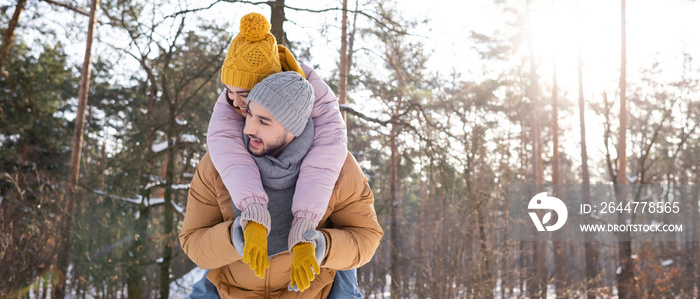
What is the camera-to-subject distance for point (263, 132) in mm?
1825

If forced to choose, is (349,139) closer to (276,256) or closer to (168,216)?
(168,216)

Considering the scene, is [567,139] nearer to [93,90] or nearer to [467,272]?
[467,272]

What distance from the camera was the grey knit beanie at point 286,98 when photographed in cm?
179

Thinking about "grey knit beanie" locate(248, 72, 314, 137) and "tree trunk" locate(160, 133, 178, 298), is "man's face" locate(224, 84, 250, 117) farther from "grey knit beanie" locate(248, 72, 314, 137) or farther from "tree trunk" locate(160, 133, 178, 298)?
"tree trunk" locate(160, 133, 178, 298)

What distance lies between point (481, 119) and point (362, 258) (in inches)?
670

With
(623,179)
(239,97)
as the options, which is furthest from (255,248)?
(623,179)

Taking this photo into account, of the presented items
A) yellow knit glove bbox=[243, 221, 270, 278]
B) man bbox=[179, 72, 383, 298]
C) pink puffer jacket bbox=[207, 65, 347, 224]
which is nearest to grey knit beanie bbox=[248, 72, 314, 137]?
man bbox=[179, 72, 383, 298]

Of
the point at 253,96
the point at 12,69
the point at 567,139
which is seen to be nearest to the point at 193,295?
the point at 253,96

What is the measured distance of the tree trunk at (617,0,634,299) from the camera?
526 inches

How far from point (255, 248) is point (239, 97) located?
0.69m

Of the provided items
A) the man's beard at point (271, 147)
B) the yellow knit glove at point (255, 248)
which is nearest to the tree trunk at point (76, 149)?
the man's beard at point (271, 147)

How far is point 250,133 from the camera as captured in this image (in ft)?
5.95

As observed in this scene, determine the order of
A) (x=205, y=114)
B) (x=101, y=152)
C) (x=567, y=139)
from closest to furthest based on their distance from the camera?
(x=205, y=114) → (x=101, y=152) → (x=567, y=139)
